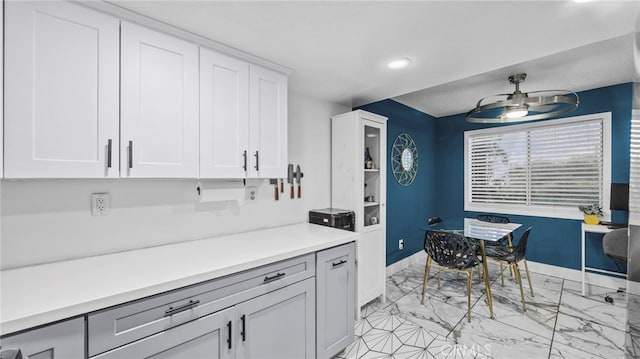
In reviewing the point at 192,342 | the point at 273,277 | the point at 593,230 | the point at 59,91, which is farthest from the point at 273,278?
the point at 593,230

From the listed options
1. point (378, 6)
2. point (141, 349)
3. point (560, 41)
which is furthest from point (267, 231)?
point (560, 41)

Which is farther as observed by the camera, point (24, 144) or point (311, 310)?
point (311, 310)

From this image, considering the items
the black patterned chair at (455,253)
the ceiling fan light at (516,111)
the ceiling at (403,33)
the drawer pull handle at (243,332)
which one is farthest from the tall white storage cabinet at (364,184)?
the drawer pull handle at (243,332)

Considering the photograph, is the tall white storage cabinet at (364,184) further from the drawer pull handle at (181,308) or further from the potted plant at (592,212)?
the potted plant at (592,212)

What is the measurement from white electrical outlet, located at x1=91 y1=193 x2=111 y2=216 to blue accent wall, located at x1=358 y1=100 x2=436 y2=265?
263cm

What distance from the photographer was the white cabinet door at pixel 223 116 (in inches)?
65.0

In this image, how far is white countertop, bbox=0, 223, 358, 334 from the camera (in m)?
0.93

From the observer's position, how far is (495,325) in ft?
7.77

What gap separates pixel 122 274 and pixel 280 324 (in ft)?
2.94

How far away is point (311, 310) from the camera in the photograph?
1741mm

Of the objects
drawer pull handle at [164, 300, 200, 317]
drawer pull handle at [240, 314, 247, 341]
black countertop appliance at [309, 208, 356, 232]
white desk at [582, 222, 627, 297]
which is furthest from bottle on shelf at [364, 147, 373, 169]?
→ white desk at [582, 222, 627, 297]

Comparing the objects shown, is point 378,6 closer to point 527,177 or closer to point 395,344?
point 395,344

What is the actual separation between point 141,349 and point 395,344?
1860 mm

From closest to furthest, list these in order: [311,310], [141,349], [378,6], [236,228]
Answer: [141,349] < [378,6] < [311,310] < [236,228]
